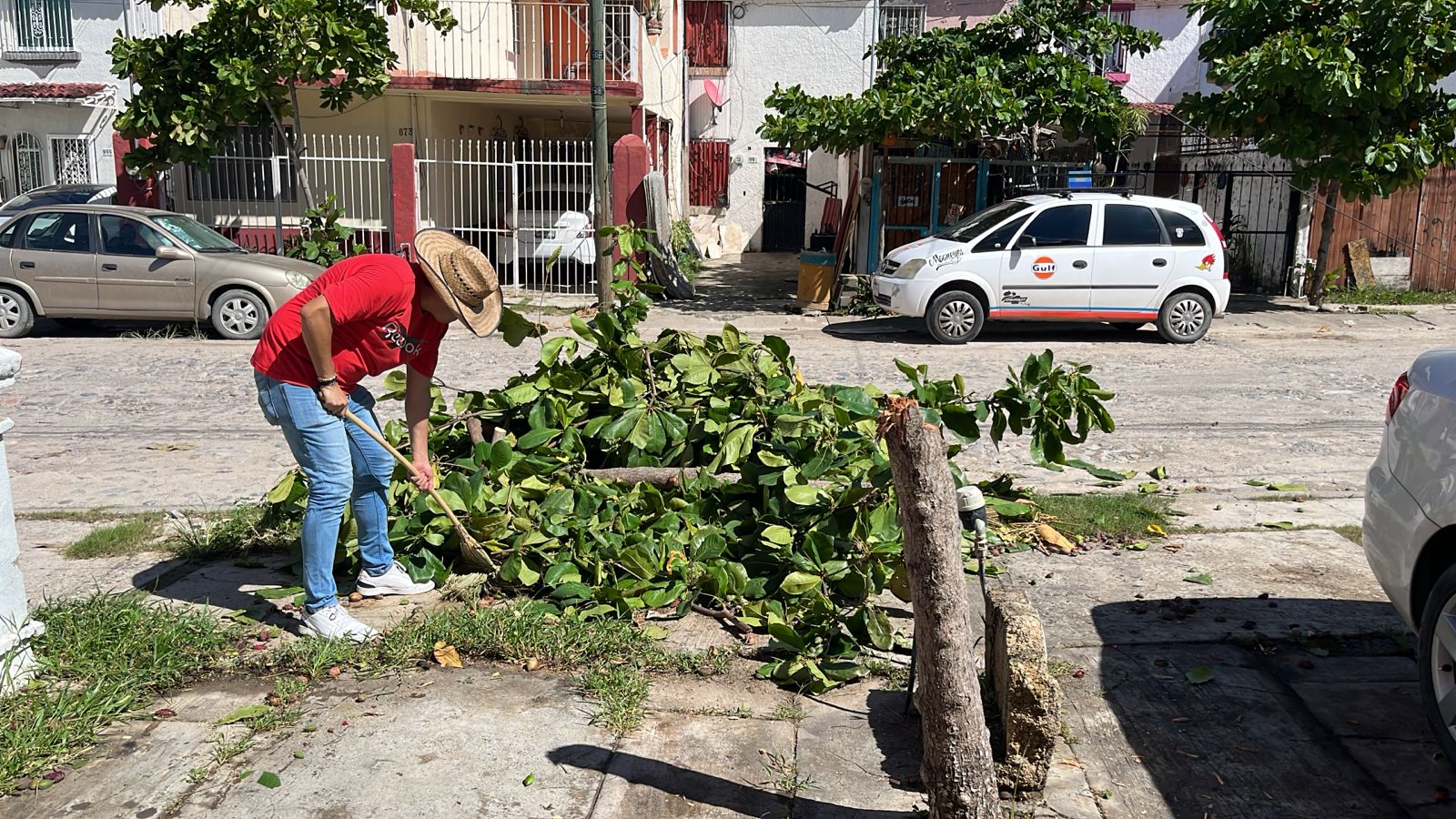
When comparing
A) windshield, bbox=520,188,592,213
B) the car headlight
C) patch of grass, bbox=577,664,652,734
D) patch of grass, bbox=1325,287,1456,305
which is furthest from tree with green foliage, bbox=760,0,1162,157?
patch of grass, bbox=577,664,652,734

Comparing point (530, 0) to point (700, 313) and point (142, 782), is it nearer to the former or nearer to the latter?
point (700, 313)

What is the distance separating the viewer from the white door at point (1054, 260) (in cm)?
1336

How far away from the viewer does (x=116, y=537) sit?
6105mm

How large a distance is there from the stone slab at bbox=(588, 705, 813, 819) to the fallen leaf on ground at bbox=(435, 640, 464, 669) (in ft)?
2.68

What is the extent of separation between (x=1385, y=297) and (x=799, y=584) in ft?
51.8

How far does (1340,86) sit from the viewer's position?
13.8 m

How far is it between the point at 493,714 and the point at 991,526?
3.04 meters

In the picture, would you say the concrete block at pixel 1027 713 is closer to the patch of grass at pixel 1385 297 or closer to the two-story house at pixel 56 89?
the patch of grass at pixel 1385 297

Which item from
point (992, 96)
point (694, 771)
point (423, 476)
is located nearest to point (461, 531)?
point (423, 476)

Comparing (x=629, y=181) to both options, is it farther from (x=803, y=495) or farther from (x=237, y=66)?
(x=803, y=495)

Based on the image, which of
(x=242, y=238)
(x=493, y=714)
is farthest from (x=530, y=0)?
(x=493, y=714)

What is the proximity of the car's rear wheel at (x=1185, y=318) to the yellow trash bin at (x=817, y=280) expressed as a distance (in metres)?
4.62

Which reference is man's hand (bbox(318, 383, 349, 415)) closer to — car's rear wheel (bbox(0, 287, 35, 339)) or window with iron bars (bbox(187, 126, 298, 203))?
car's rear wheel (bbox(0, 287, 35, 339))

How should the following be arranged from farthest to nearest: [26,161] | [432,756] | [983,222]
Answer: [26,161] < [983,222] < [432,756]
